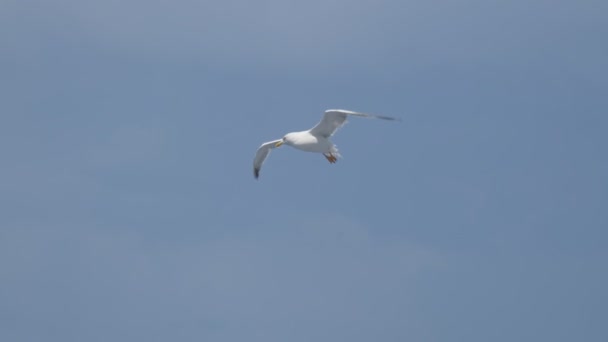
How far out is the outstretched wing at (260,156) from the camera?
4944 centimetres

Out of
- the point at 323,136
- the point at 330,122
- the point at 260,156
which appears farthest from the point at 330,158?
the point at 260,156

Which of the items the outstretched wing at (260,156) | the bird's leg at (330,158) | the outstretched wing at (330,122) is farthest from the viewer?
the outstretched wing at (260,156)

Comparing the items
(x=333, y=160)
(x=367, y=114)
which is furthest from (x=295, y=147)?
(x=367, y=114)

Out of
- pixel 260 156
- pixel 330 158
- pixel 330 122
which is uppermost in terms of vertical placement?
pixel 330 122

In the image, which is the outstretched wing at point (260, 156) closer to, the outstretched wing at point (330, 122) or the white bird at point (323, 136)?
the white bird at point (323, 136)

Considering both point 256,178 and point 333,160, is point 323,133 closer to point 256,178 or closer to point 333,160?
point 333,160

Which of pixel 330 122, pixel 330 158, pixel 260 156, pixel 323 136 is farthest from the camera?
pixel 260 156

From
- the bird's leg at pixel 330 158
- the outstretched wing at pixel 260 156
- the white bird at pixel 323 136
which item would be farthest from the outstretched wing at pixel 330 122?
the outstretched wing at pixel 260 156

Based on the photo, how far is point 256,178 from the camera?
2010 inches

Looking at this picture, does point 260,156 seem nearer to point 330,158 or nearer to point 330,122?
point 330,158

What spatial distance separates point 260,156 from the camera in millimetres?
50656

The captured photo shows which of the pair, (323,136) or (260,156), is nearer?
(323,136)

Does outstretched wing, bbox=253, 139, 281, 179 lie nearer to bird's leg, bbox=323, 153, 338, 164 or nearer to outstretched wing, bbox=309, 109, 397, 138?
bird's leg, bbox=323, 153, 338, 164

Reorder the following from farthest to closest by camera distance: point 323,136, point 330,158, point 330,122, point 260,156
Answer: point 260,156 < point 330,158 < point 323,136 < point 330,122
